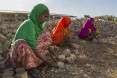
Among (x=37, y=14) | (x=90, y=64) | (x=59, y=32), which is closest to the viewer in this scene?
(x=37, y=14)

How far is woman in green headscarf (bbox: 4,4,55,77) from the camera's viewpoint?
4320 mm

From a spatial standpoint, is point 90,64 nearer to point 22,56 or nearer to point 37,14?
point 37,14

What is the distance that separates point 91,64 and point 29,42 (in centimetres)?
202

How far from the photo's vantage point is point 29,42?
4.39 meters

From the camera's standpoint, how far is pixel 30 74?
4.72 metres

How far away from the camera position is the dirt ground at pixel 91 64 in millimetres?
5203

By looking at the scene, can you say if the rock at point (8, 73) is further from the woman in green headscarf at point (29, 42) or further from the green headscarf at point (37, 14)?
the green headscarf at point (37, 14)

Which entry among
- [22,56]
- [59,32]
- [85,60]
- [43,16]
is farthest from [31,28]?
[59,32]

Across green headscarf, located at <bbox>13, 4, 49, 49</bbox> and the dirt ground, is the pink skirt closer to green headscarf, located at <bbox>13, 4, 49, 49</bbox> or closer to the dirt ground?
green headscarf, located at <bbox>13, 4, 49, 49</bbox>

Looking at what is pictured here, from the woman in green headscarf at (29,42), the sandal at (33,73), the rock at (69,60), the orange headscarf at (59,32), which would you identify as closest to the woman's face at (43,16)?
the woman in green headscarf at (29,42)

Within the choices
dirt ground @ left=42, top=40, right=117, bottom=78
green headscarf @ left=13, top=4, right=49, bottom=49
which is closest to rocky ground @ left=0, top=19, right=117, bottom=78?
dirt ground @ left=42, top=40, right=117, bottom=78

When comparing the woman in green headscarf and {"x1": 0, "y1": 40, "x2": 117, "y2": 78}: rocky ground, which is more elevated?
the woman in green headscarf

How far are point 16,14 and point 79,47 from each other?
8.58m

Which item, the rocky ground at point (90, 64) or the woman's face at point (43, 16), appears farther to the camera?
the rocky ground at point (90, 64)
